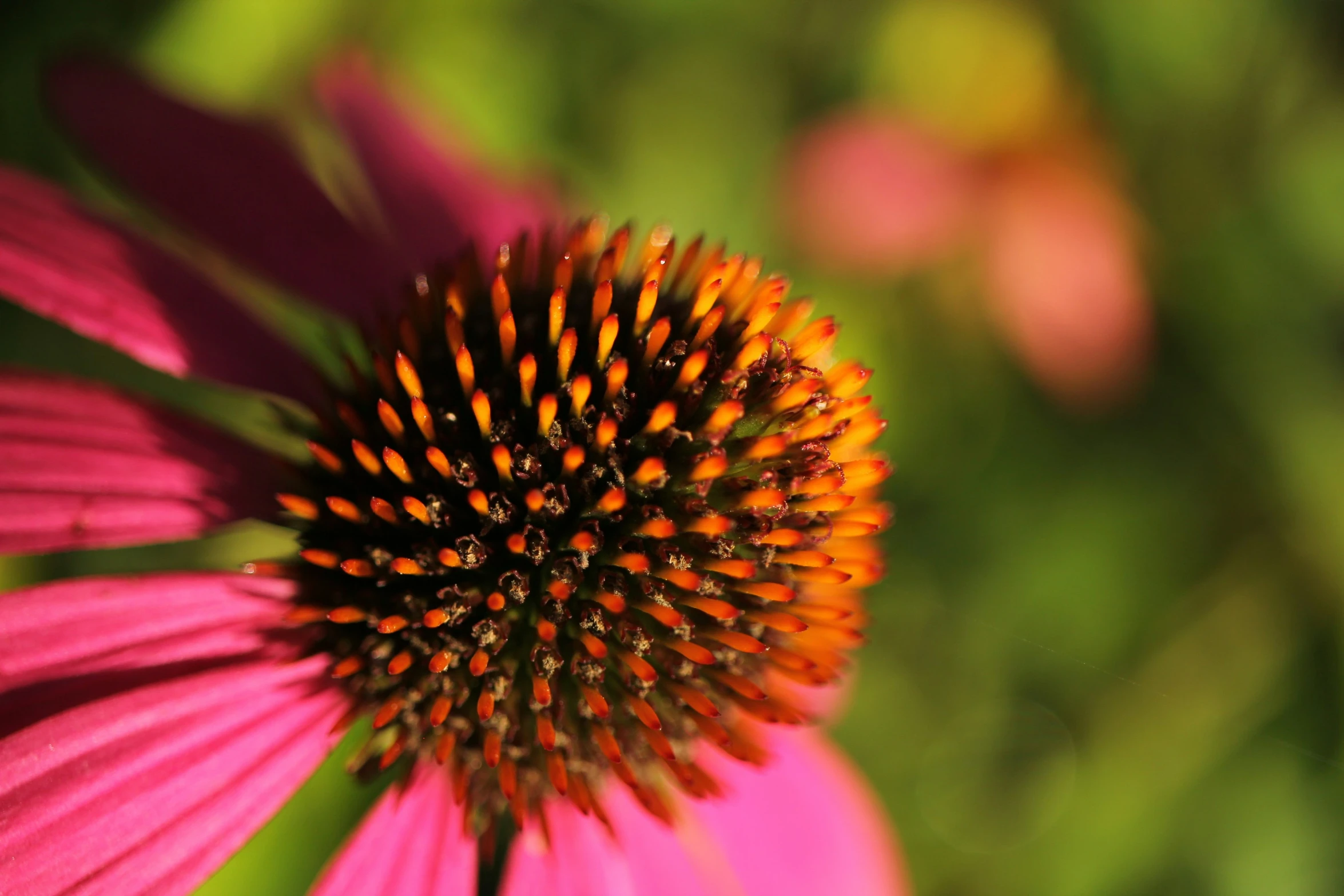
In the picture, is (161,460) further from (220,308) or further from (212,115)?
(212,115)

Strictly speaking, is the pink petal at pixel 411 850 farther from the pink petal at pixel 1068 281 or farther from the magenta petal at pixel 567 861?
the pink petal at pixel 1068 281

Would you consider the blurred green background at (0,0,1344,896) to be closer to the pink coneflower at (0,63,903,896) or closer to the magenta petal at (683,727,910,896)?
the magenta petal at (683,727,910,896)

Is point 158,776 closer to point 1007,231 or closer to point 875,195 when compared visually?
point 875,195

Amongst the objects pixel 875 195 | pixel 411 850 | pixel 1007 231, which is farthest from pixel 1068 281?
pixel 411 850

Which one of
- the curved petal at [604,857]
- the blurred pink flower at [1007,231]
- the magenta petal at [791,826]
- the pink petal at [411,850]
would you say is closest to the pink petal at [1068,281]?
the blurred pink flower at [1007,231]

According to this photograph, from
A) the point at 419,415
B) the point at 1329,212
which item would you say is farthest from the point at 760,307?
the point at 1329,212

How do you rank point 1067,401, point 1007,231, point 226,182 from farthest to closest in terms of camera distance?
1. point 1007,231
2. point 1067,401
3. point 226,182
